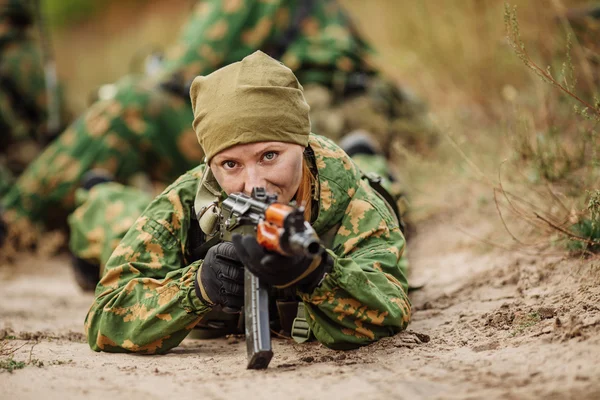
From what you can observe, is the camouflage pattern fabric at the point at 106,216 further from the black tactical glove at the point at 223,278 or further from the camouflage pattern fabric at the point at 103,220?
the black tactical glove at the point at 223,278

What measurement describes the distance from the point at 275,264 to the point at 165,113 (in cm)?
364

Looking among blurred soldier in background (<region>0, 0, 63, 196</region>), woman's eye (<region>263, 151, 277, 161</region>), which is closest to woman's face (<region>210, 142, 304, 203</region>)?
woman's eye (<region>263, 151, 277, 161</region>)

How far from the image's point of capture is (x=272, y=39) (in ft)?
19.1

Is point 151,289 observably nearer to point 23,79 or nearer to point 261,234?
point 261,234

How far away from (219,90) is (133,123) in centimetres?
312

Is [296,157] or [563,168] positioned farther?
[563,168]

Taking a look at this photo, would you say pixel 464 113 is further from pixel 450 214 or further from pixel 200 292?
pixel 200 292

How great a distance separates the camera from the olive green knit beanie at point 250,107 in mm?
2301

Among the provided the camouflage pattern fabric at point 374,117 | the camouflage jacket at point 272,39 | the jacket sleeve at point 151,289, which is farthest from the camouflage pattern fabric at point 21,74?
the jacket sleeve at point 151,289

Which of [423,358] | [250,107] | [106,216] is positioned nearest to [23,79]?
[106,216]

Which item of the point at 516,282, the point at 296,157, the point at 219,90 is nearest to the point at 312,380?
the point at 296,157

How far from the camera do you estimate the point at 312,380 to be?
6.73 feet

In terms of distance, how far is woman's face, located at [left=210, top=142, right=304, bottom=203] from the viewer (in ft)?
7.57

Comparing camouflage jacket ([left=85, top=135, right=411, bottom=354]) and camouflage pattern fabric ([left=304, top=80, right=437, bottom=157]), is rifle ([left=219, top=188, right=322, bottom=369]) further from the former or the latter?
camouflage pattern fabric ([left=304, top=80, right=437, bottom=157])
